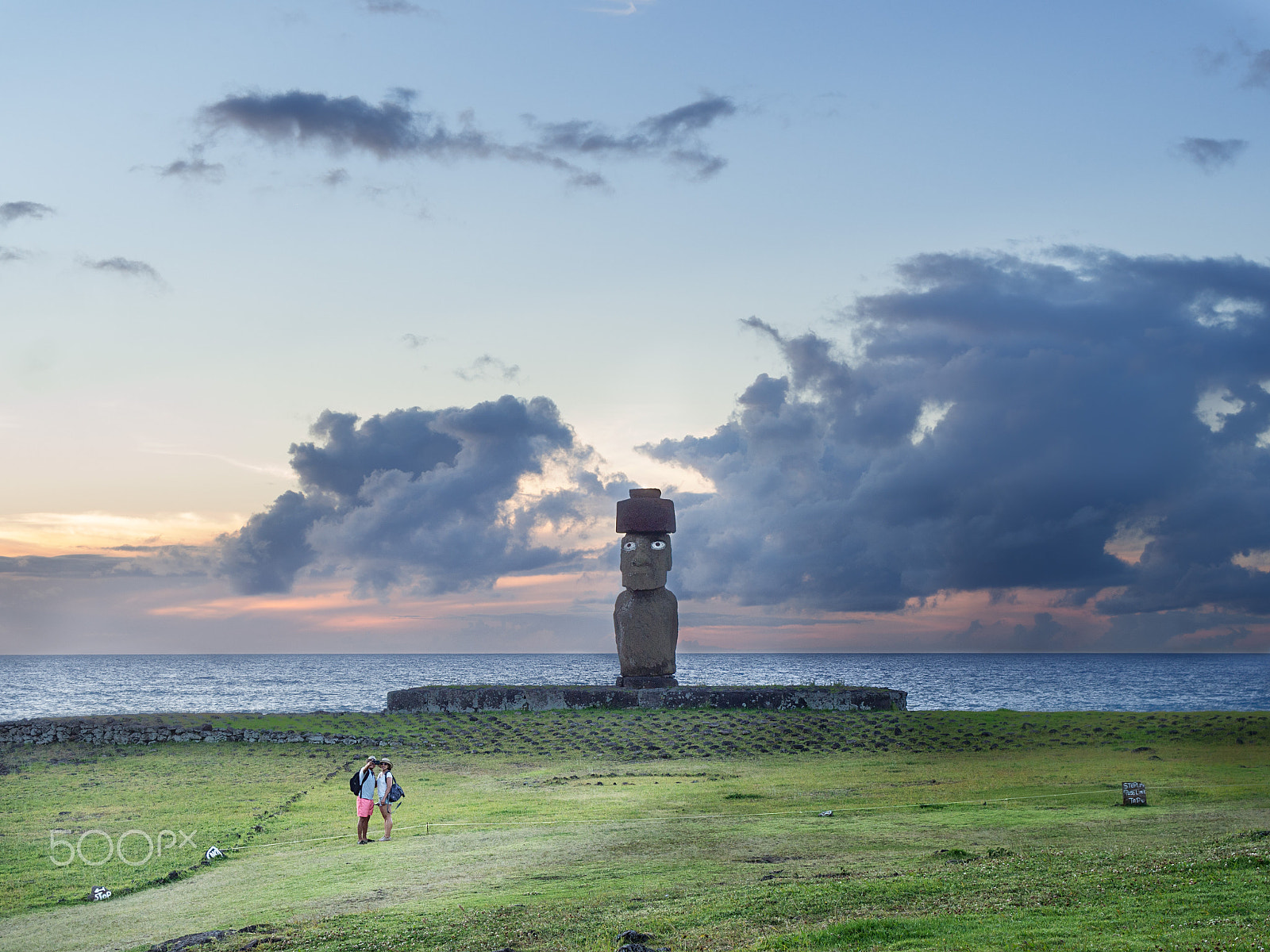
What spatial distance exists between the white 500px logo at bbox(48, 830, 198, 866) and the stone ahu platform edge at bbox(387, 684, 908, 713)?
1854 cm

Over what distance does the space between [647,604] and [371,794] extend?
20121 millimetres

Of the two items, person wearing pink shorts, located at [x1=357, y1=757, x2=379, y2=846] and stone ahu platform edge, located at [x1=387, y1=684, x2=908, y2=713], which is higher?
person wearing pink shorts, located at [x1=357, y1=757, x2=379, y2=846]

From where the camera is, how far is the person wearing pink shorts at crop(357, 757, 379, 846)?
53.1 feet

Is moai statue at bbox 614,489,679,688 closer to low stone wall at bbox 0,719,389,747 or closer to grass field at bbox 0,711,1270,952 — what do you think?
grass field at bbox 0,711,1270,952

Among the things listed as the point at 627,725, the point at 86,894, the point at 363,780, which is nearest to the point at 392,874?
the point at 363,780

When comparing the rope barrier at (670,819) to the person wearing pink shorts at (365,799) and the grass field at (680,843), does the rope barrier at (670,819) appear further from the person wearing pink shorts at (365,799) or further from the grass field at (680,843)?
the person wearing pink shorts at (365,799)

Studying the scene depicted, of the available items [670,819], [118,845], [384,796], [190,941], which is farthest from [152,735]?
[190,941]

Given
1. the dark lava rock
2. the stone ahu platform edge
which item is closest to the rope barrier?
the dark lava rock

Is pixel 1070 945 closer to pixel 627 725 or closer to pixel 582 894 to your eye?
pixel 582 894

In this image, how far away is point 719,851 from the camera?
14.4 m

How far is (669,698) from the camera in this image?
34625 millimetres

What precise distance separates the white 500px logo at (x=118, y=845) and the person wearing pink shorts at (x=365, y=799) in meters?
2.60

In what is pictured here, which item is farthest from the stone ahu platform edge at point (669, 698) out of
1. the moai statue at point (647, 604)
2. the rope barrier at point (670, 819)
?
the rope barrier at point (670, 819)

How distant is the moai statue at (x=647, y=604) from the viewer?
3575 cm
